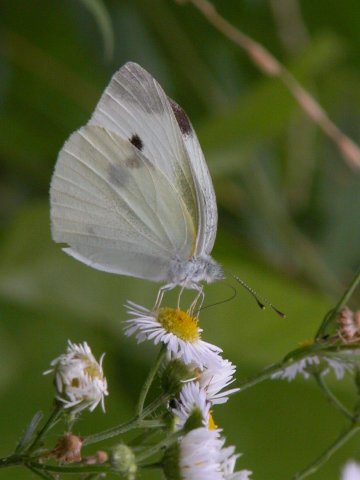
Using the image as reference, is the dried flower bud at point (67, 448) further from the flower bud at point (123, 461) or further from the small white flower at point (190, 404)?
the small white flower at point (190, 404)

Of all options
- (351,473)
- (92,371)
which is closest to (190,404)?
(92,371)

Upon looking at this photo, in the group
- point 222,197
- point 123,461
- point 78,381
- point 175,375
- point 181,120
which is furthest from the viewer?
point 222,197

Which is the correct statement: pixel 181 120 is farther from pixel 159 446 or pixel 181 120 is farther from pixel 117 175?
pixel 159 446

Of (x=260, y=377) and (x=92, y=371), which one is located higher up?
(x=260, y=377)

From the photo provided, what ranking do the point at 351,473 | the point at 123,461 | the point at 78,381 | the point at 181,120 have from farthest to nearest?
the point at 181,120
the point at 351,473
the point at 78,381
the point at 123,461

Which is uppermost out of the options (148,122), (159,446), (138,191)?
(148,122)

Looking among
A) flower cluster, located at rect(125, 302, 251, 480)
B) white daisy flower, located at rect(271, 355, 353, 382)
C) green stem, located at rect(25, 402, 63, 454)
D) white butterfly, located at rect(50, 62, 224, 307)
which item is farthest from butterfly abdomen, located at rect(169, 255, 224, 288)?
green stem, located at rect(25, 402, 63, 454)

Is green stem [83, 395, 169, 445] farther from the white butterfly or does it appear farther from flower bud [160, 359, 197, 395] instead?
the white butterfly
